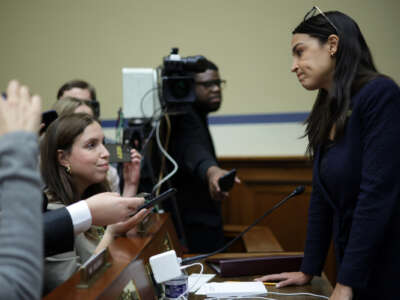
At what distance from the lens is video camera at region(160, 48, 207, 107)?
1.72 meters

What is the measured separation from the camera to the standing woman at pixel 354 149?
3.02 ft

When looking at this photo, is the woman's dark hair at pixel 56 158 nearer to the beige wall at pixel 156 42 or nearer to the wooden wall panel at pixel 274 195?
the wooden wall panel at pixel 274 195

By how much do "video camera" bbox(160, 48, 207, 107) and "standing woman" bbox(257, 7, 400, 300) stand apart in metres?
0.68

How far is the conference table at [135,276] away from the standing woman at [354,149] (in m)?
0.19

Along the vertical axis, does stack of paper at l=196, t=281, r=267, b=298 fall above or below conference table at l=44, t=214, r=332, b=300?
below

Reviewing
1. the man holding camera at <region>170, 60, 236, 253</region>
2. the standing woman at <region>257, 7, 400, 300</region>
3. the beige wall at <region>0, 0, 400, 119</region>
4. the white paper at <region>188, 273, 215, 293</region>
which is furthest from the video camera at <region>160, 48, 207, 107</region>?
the beige wall at <region>0, 0, 400, 119</region>

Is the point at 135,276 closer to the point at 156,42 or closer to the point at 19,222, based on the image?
the point at 19,222

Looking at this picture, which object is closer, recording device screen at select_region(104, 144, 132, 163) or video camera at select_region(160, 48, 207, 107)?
recording device screen at select_region(104, 144, 132, 163)

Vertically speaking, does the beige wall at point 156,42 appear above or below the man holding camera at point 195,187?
above

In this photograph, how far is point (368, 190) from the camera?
0.92m

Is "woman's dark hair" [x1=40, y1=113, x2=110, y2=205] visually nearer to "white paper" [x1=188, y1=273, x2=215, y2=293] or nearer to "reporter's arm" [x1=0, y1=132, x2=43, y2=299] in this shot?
"white paper" [x1=188, y1=273, x2=215, y2=293]

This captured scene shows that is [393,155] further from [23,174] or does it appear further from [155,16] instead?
[155,16]

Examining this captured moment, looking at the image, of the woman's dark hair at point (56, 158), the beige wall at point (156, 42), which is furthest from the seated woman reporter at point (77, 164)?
the beige wall at point (156, 42)

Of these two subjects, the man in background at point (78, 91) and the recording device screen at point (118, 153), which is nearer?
the recording device screen at point (118, 153)
